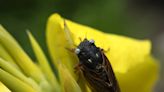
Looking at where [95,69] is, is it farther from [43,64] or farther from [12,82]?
[12,82]

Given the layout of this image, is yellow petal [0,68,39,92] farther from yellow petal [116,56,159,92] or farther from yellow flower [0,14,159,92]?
yellow petal [116,56,159,92]

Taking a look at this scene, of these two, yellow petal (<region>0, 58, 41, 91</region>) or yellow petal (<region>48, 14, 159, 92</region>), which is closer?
yellow petal (<region>0, 58, 41, 91</region>)

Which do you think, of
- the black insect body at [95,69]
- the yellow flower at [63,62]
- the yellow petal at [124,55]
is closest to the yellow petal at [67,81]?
the yellow flower at [63,62]

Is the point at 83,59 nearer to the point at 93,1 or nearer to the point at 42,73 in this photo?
the point at 42,73

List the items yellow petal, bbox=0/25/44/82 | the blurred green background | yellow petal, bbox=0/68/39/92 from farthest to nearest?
the blurred green background, yellow petal, bbox=0/25/44/82, yellow petal, bbox=0/68/39/92

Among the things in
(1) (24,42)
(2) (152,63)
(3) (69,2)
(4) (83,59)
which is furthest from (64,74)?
(3) (69,2)

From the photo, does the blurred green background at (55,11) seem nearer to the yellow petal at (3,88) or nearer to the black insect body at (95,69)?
the black insect body at (95,69)

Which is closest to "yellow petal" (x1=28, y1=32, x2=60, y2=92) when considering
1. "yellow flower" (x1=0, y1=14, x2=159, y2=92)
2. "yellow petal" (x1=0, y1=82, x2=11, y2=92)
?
"yellow flower" (x1=0, y1=14, x2=159, y2=92)
